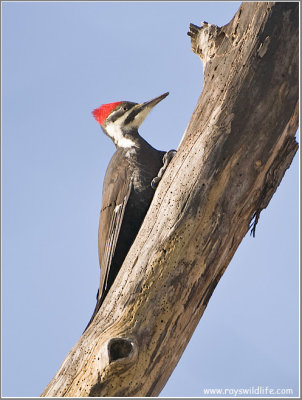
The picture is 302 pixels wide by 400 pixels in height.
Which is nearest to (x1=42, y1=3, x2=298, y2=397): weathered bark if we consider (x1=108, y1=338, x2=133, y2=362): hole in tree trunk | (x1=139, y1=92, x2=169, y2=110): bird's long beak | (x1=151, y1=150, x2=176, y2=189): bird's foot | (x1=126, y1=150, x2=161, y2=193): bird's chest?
(x1=108, y1=338, x2=133, y2=362): hole in tree trunk

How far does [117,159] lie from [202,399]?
228cm

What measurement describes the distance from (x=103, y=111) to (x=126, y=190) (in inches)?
54.7

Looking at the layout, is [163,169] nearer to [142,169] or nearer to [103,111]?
[142,169]

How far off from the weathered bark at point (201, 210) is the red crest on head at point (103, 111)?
7.00ft

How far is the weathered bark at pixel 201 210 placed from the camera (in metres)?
3.21

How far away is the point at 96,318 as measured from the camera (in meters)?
3.44

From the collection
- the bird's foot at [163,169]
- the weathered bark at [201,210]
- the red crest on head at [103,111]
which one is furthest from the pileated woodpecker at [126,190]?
the weathered bark at [201,210]

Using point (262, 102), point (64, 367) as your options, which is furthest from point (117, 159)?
point (64, 367)

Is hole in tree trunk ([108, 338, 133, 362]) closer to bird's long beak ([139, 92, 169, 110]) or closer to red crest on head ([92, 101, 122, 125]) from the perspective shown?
bird's long beak ([139, 92, 169, 110])

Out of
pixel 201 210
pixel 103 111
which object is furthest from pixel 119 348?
pixel 103 111

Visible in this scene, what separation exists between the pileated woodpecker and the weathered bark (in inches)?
33.4

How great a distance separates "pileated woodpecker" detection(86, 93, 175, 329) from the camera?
4.52 meters

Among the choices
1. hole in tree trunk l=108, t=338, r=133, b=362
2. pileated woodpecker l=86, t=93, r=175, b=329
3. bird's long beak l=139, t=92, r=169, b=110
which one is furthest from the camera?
bird's long beak l=139, t=92, r=169, b=110

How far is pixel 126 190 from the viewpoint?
4797mm
